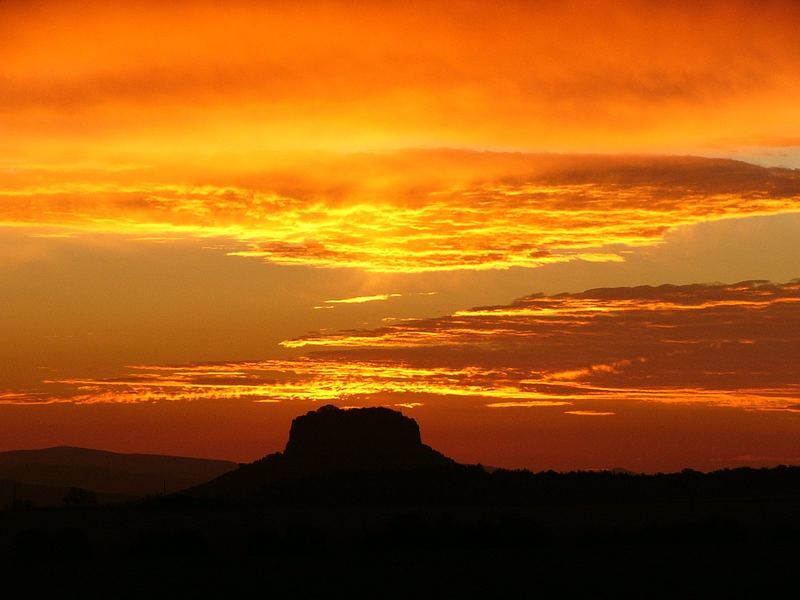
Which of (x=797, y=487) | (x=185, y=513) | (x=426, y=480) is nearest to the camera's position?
(x=185, y=513)

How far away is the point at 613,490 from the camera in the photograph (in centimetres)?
13162

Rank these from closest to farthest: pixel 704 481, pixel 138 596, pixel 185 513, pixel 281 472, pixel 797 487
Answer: pixel 138 596, pixel 185 513, pixel 797 487, pixel 704 481, pixel 281 472

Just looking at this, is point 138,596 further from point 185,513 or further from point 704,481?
point 704,481

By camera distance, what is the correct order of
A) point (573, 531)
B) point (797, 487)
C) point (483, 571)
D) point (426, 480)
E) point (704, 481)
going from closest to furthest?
point (483, 571), point (573, 531), point (797, 487), point (704, 481), point (426, 480)

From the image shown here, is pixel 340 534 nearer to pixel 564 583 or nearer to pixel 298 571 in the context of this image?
pixel 298 571

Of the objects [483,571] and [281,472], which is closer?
[483,571]

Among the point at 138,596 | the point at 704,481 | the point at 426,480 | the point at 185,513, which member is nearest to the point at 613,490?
the point at 704,481

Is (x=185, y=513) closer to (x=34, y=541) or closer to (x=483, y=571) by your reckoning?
(x=34, y=541)

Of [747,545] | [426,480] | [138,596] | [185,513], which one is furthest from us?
[426,480]

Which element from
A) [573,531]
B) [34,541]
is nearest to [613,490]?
[573,531]

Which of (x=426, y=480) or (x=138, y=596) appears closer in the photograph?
(x=138, y=596)

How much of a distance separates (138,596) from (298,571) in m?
8.31

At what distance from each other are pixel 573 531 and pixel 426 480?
80.9 metres

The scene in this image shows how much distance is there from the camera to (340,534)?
70.9 m
